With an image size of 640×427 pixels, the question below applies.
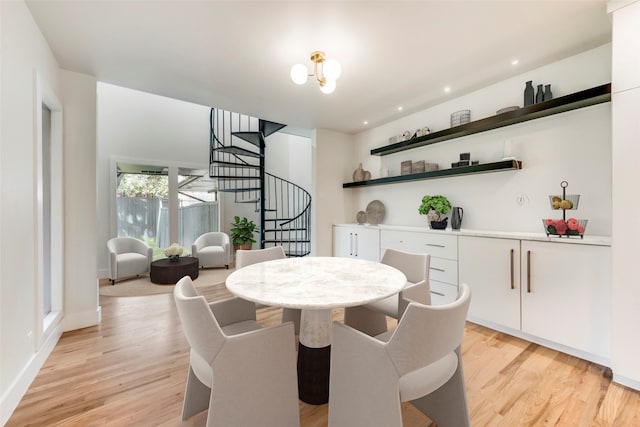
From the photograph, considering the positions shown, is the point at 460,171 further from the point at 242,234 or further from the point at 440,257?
the point at 242,234

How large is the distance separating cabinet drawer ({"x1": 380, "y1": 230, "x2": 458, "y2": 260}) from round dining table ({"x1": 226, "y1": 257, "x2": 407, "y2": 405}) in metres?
1.31

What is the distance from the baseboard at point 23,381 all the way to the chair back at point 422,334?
2126mm

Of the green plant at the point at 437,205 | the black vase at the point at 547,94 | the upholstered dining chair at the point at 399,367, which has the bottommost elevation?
the upholstered dining chair at the point at 399,367

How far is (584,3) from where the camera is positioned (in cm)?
183

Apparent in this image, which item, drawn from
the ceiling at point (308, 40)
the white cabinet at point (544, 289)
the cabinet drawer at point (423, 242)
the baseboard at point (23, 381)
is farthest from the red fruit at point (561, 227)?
the baseboard at point (23, 381)

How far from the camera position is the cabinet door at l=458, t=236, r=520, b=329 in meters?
2.45

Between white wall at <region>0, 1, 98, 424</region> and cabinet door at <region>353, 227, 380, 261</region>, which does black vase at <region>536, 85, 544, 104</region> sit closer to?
cabinet door at <region>353, 227, 380, 261</region>

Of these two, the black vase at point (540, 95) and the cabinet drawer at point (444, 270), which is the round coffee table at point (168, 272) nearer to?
the cabinet drawer at point (444, 270)

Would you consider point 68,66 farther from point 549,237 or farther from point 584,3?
point 549,237

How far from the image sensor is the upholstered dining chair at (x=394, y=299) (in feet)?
6.46

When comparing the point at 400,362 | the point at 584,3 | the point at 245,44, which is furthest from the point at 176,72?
the point at 584,3

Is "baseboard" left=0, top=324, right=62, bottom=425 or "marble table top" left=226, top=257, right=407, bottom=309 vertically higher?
"marble table top" left=226, top=257, right=407, bottom=309

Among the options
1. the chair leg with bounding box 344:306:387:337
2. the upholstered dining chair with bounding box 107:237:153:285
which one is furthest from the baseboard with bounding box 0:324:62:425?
the chair leg with bounding box 344:306:387:337

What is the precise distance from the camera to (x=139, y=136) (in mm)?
5242
